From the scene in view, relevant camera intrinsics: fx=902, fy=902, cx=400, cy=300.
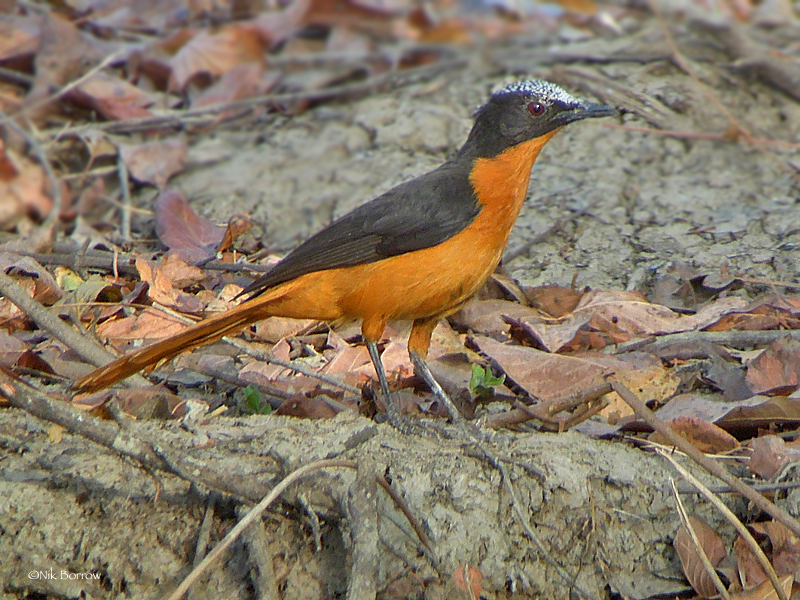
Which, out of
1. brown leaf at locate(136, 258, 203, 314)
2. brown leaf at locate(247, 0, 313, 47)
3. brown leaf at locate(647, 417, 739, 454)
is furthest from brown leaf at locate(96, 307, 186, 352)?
brown leaf at locate(247, 0, 313, 47)

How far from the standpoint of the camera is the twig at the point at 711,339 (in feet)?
13.5

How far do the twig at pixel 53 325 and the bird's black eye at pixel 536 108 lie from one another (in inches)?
88.6

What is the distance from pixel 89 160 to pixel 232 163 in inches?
42.5

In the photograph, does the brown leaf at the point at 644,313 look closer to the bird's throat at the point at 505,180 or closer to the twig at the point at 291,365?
the bird's throat at the point at 505,180

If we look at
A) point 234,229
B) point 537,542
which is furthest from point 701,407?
point 234,229

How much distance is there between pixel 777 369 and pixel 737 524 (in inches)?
42.5

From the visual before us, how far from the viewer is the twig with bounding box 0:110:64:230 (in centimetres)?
664

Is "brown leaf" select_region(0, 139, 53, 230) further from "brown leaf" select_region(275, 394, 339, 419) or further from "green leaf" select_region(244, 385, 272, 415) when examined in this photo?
"brown leaf" select_region(275, 394, 339, 419)

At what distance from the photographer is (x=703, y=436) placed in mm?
3559

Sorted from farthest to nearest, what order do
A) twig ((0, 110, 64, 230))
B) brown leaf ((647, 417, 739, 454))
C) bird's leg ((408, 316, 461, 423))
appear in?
twig ((0, 110, 64, 230))
bird's leg ((408, 316, 461, 423))
brown leaf ((647, 417, 739, 454))

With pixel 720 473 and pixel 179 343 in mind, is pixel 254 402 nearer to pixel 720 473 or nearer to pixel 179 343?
pixel 179 343

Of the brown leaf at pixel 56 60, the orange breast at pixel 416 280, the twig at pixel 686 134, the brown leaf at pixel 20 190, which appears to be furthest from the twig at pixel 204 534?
the brown leaf at pixel 56 60

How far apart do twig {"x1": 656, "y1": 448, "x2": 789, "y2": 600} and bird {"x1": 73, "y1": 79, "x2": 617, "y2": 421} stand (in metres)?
1.04

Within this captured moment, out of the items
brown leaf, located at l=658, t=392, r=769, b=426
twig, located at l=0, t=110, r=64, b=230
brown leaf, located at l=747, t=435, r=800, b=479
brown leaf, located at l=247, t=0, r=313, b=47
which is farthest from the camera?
brown leaf, located at l=247, t=0, r=313, b=47
